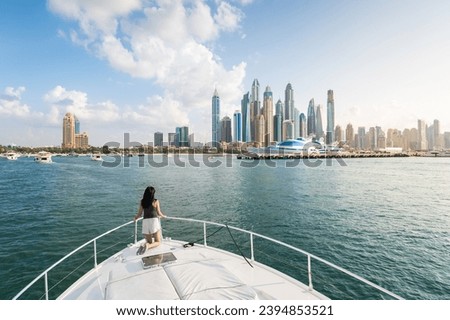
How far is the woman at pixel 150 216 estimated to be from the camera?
20.3 ft

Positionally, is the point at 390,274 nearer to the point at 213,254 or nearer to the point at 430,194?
the point at 213,254

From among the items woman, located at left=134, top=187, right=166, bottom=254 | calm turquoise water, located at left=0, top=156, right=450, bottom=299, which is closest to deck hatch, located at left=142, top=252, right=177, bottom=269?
woman, located at left=134, top=187, right=166, bottom=254

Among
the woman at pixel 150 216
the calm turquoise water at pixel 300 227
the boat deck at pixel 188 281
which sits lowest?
the calm turquoise water at pixel 300 227

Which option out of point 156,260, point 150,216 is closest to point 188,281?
point 156,260

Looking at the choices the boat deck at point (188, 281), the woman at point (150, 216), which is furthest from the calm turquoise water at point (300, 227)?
the woman at point (150, 216)

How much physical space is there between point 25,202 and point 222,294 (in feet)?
89.5

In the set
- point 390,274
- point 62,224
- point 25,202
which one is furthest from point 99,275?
point 25,202

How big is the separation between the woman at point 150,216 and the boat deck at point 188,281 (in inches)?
10.8

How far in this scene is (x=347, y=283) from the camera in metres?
9.49

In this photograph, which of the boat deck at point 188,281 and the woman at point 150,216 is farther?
the woman at point 150,216

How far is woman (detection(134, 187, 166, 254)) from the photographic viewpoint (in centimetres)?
618

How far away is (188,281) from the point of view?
417 cm

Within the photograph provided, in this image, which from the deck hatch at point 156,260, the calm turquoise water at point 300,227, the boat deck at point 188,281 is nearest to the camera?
the boat deck at point 188,281

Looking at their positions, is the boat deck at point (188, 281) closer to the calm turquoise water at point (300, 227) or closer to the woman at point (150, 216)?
the woman at point (150, 216)
